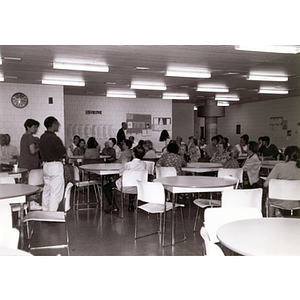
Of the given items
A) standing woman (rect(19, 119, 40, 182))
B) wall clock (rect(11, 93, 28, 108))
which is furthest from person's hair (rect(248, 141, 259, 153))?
wall clock (rect(11, 93, 28, 108))

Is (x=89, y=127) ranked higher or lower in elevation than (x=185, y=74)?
lower

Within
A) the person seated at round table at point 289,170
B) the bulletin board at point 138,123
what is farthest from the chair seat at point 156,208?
the bulletin board at point 138,123

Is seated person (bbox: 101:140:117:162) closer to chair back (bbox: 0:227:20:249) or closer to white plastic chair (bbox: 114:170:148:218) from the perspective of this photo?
white plastic chair (bbox: 114:170:148:218)

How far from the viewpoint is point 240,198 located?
11.0 feet

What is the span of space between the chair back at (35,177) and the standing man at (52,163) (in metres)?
0.20

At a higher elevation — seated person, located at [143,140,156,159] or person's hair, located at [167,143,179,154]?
person's hair, located at [167,143,179,154]

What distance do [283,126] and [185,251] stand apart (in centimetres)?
1070

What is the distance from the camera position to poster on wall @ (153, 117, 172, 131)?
42.6 feet

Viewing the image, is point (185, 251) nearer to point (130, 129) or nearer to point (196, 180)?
point (196, 180)

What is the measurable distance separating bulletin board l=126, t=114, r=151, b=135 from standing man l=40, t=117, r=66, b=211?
749cm

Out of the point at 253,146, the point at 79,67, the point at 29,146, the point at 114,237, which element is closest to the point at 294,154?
the point at 253,146

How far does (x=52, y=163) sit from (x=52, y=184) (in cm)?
34
